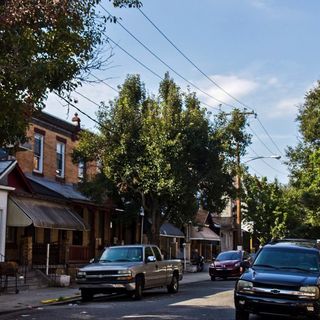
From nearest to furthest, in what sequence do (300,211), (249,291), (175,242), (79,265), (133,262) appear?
1. (249,291)
2. (133,262)
3. (79,265)
4. (175,242)
5. (300,211)

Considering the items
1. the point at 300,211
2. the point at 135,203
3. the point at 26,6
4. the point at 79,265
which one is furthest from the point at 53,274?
the point at 300,211

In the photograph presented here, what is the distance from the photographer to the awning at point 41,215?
2314cm

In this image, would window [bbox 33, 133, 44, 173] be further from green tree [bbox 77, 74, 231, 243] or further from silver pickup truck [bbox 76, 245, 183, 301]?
silver pickup truck [bbox 76, 245, 183, 301]

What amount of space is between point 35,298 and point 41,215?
6437 mm

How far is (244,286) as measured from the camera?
39.0 ft

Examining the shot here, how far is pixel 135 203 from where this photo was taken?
30.0m

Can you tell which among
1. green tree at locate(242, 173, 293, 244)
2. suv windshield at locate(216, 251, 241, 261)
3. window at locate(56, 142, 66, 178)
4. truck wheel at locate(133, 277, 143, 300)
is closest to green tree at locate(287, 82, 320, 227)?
green tree at locate(242, 173, 293, 244)

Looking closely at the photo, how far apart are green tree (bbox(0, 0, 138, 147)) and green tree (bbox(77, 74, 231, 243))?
567 inches

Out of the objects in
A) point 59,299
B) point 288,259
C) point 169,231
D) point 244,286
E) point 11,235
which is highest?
point 169,231

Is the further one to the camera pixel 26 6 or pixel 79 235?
pixel 79 235

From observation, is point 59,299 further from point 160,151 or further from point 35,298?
point 160,151

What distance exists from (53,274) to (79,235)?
685cm

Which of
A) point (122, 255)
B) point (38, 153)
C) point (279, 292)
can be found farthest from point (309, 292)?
point (38, 153)

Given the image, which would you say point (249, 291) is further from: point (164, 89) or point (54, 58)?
point (164, 89)
